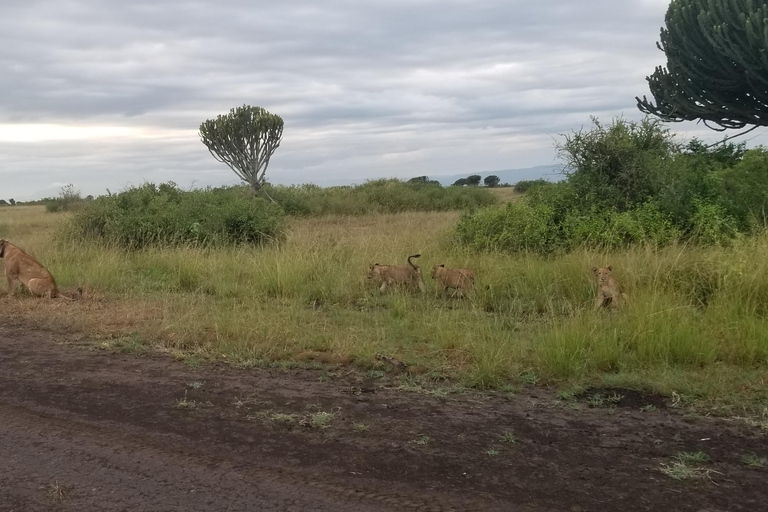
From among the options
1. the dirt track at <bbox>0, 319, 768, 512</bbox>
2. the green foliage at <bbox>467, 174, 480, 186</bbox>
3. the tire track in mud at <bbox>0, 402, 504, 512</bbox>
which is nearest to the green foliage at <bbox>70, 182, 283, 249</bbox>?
the dirt track at <bbox>0, 319, 768, 512</bbox>

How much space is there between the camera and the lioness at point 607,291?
768 cm

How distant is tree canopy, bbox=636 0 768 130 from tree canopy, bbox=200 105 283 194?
57.5ft

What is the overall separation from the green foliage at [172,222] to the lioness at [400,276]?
5914 mm

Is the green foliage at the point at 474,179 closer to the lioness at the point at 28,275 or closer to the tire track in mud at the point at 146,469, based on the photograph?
the lioness at the point at 28,275

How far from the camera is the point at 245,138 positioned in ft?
107

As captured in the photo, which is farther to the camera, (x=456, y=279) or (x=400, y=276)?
(x=400, y=276)

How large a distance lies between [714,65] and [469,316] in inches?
541

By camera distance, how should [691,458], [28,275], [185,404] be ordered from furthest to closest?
1. [28,275]
2. [185,404]
3. [691,458]

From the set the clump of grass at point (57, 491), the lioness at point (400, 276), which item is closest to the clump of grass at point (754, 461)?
the clump of grass at point (57, 491)

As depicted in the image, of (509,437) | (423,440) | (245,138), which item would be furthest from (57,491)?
(245,138)

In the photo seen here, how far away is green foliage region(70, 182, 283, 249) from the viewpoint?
49.7 feet

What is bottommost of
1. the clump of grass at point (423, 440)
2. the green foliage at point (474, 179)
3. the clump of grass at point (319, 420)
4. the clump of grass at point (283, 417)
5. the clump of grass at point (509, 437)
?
the clump of grass at point (509, 437)

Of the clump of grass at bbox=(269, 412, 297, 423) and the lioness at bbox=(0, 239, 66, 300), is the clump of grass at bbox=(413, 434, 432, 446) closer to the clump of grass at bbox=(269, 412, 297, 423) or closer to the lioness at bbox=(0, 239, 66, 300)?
the clump of grass at bbox=(269, 412, 297, 423)

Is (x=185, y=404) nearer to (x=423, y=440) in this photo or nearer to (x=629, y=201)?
(x=423, y=440)
